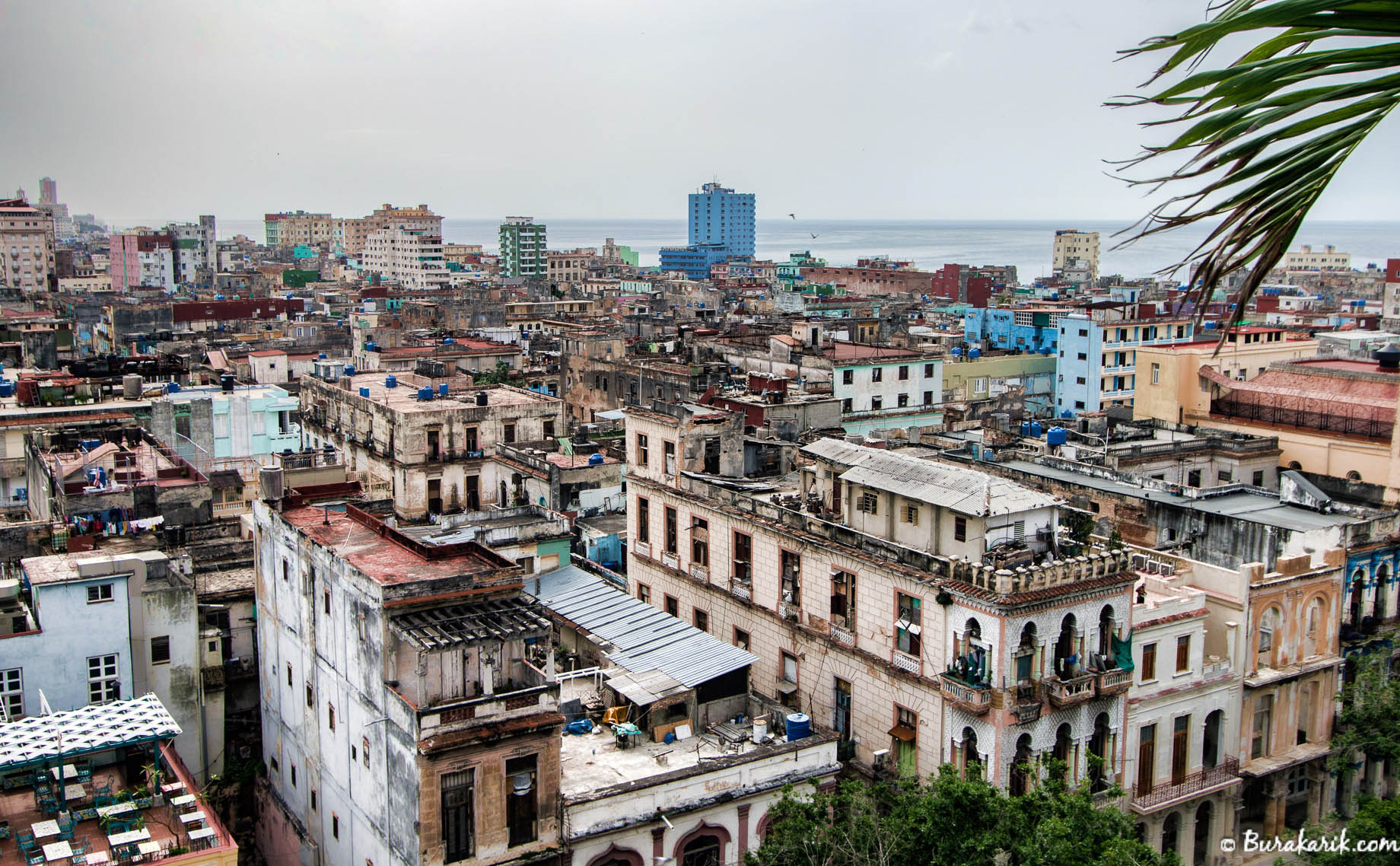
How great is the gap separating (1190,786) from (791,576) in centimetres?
1264

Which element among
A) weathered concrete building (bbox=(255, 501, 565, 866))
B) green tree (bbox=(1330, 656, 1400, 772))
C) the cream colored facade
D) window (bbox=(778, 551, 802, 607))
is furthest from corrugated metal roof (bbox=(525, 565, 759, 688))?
the cream colored facade

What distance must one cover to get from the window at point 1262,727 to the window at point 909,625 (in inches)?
471

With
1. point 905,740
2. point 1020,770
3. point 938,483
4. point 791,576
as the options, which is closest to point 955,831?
point 1020,770

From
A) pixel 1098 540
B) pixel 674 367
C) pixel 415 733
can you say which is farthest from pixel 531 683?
pixel 674 367

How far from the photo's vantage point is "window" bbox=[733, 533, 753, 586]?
37.7m

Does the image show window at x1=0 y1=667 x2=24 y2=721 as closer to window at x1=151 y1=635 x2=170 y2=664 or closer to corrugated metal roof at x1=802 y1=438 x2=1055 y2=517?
window at x1=151 y1=635 x2=170 y2=664

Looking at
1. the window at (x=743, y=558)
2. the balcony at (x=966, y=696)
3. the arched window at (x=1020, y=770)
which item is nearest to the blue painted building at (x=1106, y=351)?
the window at (x=743, y=558)

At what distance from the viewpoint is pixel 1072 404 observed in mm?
81500

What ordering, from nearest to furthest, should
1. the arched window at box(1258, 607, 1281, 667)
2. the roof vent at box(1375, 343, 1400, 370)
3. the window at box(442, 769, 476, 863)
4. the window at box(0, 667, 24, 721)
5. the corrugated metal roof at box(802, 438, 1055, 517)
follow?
the window at box(442, 769, 476, 863) < the window at box(0, 667, 24, 721) < the corrugated metal roof at box(802, 438, 1055, 517) < the arched window at box(1258, 607, 1281, 667) < the roof vent at box(1375, 343, 1400, 370)

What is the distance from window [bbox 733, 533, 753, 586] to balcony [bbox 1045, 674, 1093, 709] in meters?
11.1

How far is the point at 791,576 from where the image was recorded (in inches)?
1411

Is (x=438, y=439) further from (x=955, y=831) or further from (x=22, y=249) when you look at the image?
(x=22, y=249)

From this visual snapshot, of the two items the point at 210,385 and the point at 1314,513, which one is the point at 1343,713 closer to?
the point at 1314,513

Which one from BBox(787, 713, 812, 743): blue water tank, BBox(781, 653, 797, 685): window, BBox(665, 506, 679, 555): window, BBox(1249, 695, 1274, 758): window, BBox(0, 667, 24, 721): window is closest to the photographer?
BBox(787, 713, 812, 743): blue water tank
